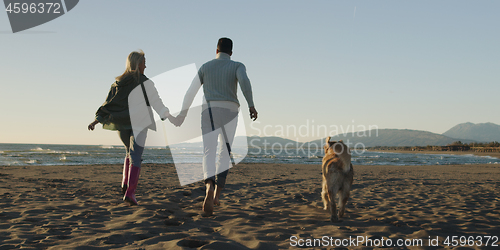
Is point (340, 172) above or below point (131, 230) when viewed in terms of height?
above

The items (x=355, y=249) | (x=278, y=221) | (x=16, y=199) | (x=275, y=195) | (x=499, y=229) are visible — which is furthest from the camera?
(x=275, y=195)

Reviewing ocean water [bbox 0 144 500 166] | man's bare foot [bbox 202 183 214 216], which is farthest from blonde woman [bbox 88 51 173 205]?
ocean water [bbox 0 144 500 166]

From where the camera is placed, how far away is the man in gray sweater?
3.66m

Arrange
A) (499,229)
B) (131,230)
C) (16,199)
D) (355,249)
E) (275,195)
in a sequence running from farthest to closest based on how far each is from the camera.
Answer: (275,195) → (16,199) → (499,229) → (131,230) → (355,249)

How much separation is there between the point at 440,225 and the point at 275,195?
2.65m

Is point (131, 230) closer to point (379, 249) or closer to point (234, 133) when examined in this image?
point (234, 133)

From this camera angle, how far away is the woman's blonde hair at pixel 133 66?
12.6 feet

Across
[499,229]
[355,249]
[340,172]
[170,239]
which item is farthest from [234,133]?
[499,229]

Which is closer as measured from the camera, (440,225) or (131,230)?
(131,230)

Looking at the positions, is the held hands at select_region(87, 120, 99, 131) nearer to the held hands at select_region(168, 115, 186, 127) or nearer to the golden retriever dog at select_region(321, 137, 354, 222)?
the held hands at select_region(168, 115, 186, 127)

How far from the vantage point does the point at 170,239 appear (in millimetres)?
2486

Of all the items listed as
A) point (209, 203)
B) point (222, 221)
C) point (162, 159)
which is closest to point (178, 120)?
point (209, 203)

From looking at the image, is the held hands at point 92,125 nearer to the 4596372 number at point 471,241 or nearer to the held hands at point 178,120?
the held hands at point 178,120

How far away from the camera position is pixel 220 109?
12.0 feet
